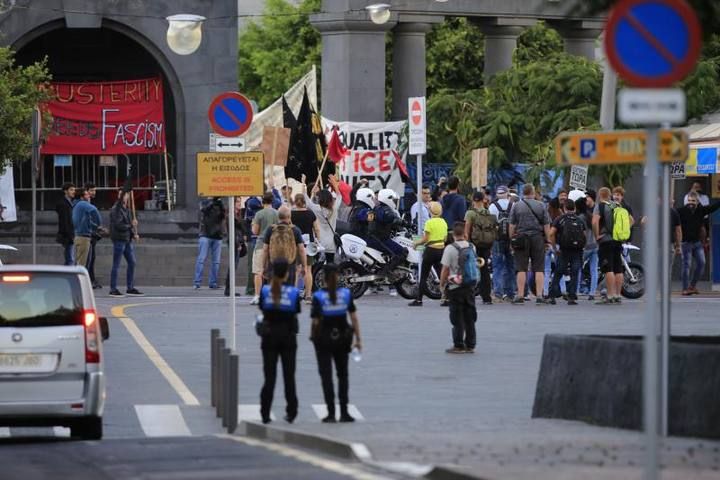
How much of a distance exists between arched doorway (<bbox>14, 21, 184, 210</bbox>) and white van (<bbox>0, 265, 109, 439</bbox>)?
1097 inches

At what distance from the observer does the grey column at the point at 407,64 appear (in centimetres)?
4809

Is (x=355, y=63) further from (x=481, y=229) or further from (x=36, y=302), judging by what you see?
(x=36, y=302)

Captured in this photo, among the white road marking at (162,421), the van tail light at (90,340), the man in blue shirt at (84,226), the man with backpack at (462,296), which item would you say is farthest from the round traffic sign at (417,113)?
the van tail light at (90,340)

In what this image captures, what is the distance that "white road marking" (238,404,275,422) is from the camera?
18070mm

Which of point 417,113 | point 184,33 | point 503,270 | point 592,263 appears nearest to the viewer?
point 503,270

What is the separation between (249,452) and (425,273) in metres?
16.3

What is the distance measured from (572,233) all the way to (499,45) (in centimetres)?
1928

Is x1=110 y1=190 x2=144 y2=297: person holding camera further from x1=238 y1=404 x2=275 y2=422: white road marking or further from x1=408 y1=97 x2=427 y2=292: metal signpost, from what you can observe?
x1=238 y1=404 x2=275 y2=422: white road marking

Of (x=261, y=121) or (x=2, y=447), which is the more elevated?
(x=261, y=121)

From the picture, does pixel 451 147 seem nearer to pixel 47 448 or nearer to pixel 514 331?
pixel 514 331

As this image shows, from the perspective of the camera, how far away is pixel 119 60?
4584cm

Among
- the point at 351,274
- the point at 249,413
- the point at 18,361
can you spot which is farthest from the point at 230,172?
the point at 351,274

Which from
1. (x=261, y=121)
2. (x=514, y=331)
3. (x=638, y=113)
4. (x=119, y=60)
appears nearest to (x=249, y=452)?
(x=638, y=113)

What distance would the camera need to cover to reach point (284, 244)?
27.7 metres
